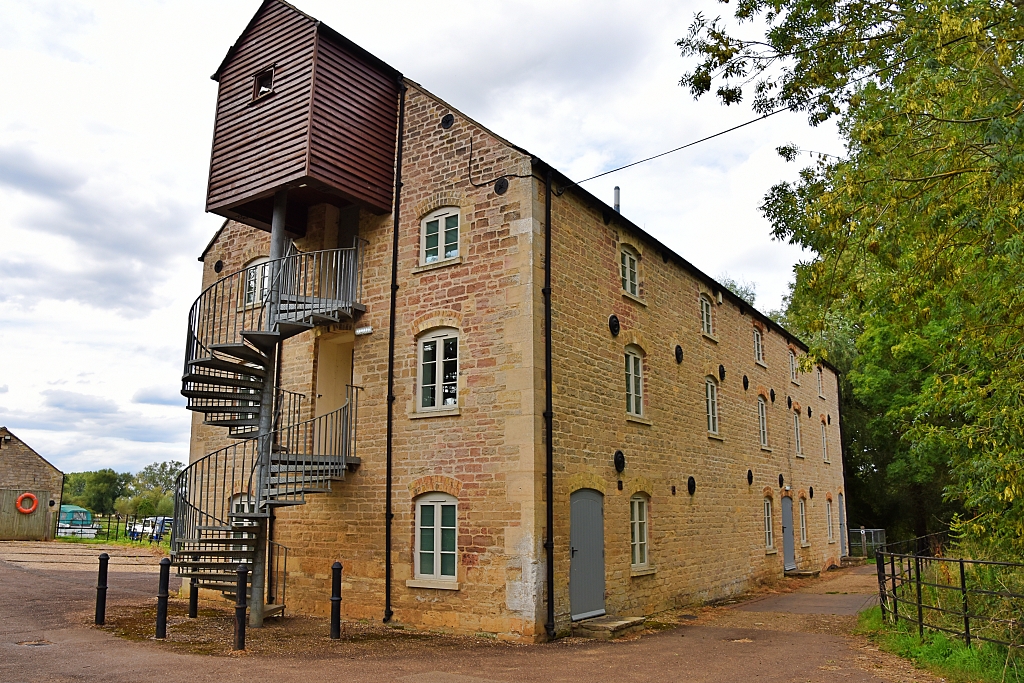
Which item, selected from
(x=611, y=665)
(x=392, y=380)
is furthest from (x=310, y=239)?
A: (x=611, y=665)

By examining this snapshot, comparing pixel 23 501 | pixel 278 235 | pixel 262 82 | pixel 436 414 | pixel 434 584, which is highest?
pixel 262 82

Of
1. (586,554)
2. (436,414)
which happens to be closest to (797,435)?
(586,554)

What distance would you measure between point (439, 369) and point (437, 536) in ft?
8.26

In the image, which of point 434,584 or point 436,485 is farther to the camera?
point 436,485

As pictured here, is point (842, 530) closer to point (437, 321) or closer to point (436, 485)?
point (436, 485)

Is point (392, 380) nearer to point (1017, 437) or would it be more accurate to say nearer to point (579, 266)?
point (579, 266)

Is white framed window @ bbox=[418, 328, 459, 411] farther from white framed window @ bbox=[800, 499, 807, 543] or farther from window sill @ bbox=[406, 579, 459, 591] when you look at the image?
white framed window @ bbox=[800, 499, 807, 543]

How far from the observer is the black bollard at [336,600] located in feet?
33.8

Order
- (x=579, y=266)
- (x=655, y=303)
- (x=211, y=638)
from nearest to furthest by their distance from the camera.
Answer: (x=211, y=638) < (x=579, y=266) < (x=655, y=303)

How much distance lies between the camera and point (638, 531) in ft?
44.6

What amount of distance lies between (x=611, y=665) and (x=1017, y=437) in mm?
5417

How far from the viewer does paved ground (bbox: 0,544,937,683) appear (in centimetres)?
823

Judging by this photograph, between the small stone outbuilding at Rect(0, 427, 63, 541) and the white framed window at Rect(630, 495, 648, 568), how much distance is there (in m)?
26.4

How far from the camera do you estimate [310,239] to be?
14.2 metres
